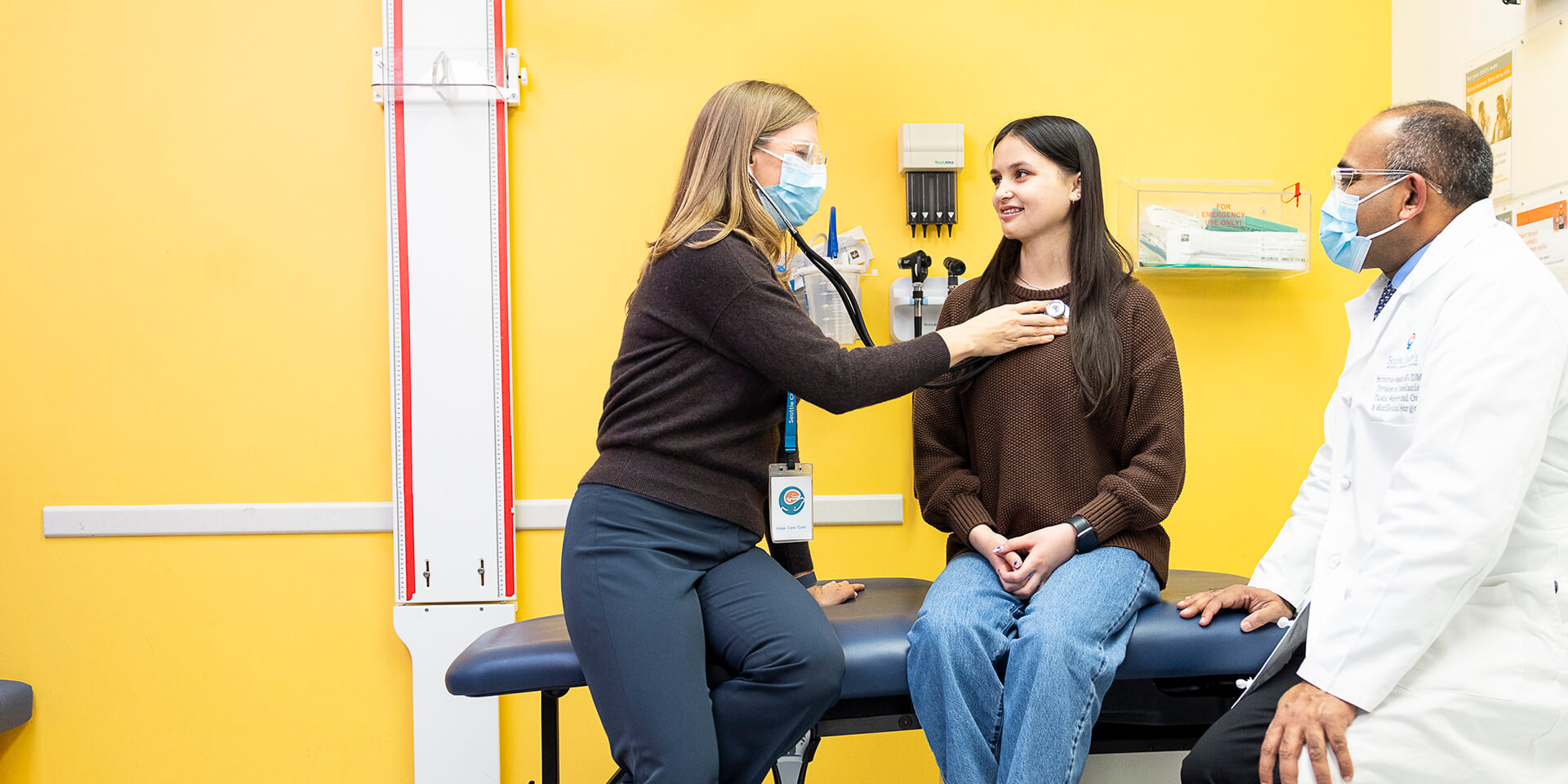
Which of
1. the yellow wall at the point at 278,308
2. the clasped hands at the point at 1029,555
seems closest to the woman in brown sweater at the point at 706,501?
the clasped hands at the point at 1029,555

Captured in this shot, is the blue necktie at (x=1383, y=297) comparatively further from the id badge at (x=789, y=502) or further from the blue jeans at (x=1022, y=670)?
the id badge at (x=789, y=502)

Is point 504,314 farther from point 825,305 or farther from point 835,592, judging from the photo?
point 835,592

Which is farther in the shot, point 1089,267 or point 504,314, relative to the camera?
point 504,314

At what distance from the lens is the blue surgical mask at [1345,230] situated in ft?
4.90

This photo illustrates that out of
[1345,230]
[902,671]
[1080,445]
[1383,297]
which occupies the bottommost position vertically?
[902,671]

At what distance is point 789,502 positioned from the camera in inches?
64.7

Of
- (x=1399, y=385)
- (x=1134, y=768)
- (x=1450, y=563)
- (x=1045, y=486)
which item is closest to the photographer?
(x=1450, y=563)

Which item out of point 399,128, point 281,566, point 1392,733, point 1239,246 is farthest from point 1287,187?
point 281,566

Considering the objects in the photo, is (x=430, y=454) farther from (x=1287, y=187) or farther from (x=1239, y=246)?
(x=1287, y=187)

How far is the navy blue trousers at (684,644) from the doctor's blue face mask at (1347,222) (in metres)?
1.08

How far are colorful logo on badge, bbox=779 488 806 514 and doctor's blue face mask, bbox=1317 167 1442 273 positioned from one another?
979mm

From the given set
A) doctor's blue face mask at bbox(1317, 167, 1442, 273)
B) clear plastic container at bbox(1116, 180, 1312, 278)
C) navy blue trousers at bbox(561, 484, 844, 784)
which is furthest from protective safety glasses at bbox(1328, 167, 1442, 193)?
navy blue trousers at bbox(561, 484, 844, 784)

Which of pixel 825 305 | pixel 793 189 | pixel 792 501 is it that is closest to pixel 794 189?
pixel 793 189

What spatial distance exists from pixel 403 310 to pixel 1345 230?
2061mm
